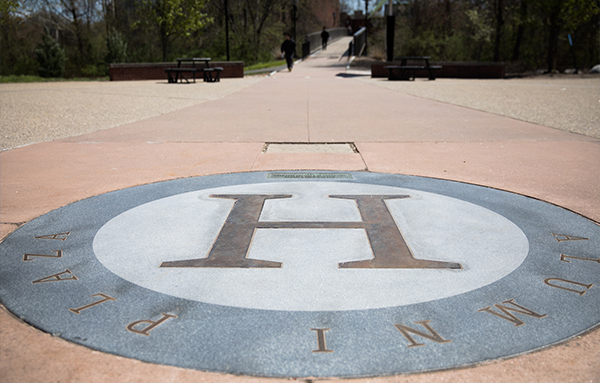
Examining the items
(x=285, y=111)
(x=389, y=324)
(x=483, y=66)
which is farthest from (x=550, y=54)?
(x=389, y=324)

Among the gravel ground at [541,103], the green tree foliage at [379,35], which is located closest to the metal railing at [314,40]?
the green tree foliage at [379,35]

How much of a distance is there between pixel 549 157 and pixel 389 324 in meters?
4.35

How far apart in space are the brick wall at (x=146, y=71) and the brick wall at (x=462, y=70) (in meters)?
6.23

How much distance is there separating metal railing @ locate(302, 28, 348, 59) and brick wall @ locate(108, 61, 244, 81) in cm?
1213

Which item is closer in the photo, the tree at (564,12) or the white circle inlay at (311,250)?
the white circle inlay at (311,250)

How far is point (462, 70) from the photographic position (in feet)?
68.7

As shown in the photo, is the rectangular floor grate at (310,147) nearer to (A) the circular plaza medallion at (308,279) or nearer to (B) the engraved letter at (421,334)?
(A) the circular plaza medallion at (308,279)

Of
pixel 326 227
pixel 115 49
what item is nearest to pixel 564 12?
pixel 115 49

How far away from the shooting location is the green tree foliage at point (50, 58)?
26.4m

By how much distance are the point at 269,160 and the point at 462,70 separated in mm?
17906

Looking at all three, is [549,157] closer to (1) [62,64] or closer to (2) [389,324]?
(2) [389,324]

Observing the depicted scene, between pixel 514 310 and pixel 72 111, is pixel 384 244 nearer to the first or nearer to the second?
pixel 514 310

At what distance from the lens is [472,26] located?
26.6m

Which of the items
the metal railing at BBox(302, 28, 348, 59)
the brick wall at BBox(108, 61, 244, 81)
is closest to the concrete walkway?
the brick wall at BBox(108, 61, 244, 81)
